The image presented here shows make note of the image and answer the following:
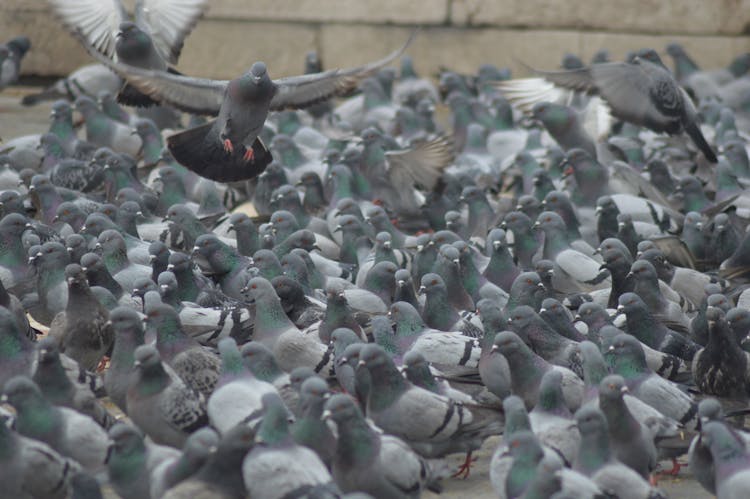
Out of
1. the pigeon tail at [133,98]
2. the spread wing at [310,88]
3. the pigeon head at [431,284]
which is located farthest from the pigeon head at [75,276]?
the pigeon tail at [133,98]

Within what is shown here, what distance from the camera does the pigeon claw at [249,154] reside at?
31.8 ft

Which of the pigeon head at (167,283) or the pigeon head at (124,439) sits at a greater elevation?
the pigeon head at (124,439)

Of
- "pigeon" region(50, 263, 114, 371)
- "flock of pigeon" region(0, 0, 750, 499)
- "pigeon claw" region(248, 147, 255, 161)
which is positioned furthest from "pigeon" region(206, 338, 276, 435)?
"pigeon claw" region(248, 147, 255, 161)

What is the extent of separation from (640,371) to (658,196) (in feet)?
16.7

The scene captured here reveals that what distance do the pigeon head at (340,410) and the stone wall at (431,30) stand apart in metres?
13.4

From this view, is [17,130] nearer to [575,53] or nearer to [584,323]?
[575,53]

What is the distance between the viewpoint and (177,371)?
→ 7.15 meters

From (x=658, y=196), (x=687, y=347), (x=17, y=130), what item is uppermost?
(x=687, y=347)

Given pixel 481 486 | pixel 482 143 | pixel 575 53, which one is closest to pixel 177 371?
pixel 481 486

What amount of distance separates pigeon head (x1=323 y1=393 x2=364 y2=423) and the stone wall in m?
13.4

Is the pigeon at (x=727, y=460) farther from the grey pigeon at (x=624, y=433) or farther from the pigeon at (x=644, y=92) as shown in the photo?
the pigeon at (x=644, y=92)

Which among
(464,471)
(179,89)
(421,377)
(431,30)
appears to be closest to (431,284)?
(421,377)

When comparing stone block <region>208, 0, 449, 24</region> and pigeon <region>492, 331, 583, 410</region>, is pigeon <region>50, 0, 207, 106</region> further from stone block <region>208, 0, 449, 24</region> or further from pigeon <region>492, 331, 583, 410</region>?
stone block <region>208, 0, 449, 24</region>

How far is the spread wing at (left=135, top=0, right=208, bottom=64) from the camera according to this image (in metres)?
12.2
